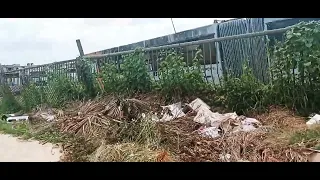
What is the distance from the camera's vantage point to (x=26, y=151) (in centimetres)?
319

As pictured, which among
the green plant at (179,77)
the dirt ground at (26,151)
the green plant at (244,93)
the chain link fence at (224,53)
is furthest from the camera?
the green plant at (179,77)

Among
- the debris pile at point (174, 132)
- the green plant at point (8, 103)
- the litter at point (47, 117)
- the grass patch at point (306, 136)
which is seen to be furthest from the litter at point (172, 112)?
the green plant at point (8, 103)

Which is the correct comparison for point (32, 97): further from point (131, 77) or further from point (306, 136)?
point (306, 136)

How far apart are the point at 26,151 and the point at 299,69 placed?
270 cm

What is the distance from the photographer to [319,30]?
124 inches

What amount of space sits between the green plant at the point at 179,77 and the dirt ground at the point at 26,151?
57.0 inches

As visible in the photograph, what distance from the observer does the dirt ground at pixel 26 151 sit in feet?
9.38

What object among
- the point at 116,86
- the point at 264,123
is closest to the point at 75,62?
the point at 116,86

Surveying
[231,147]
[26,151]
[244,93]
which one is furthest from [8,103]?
[231,147]

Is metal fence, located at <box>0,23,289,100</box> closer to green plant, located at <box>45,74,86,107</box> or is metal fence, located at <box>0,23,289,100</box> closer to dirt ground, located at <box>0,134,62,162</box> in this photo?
green plant, located at <box>45,74,86,107</box>

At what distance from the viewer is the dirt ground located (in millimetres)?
2859

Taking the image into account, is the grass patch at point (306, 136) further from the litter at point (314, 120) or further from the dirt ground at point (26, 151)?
the dirt ground at point (26, 151)

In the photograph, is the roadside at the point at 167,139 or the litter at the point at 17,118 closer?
the roadside at the point at 167,139
